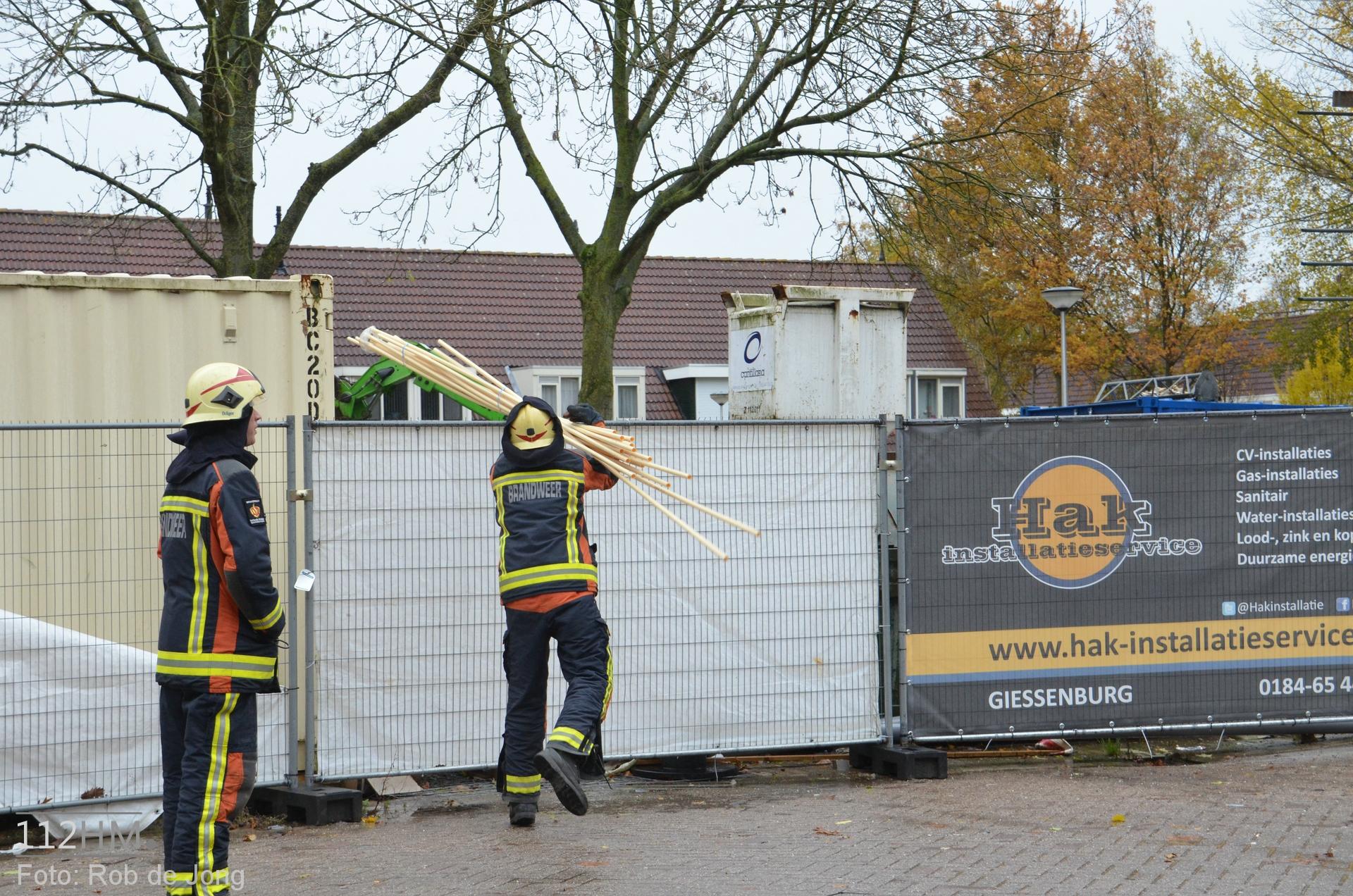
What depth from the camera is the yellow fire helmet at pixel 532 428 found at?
6406 millimetres

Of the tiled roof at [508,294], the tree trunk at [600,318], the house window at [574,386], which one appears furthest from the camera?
the house window at [574,386]

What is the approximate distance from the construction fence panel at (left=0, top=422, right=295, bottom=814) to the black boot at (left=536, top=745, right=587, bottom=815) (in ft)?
5.56

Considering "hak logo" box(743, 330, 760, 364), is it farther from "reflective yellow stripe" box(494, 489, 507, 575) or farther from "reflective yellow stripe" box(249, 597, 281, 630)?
"reflective yellow stripe" box(249, 597, 281, 630)

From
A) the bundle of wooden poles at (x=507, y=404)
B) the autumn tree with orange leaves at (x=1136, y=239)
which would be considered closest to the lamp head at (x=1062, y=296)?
the autumn tree with orange leaves at (x=1136, y=239)

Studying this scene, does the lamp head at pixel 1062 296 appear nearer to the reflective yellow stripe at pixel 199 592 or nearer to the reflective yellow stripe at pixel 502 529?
the reflective yellow stripe at pixel 502 529

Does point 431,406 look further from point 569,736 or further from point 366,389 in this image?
point 569,736

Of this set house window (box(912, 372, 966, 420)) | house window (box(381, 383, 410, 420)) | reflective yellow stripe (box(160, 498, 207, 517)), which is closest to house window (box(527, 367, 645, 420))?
house window (box(912, 372, 966, 420))

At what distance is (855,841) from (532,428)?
2.34 m

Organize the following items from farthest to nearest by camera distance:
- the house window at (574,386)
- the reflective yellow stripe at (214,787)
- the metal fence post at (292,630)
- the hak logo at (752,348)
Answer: the house window at (574,386), the hak logo at (752,348), the metal fence post at (292,630), the reflective yellow stripe at (214,787)

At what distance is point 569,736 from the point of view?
607cm

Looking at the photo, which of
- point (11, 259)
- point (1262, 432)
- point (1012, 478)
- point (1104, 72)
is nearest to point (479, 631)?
point (1012, 478)

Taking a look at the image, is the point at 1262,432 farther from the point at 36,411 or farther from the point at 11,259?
the point at 11,259

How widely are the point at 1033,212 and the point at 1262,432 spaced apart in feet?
29.7

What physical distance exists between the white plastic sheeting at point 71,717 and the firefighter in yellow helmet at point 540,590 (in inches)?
69.1
